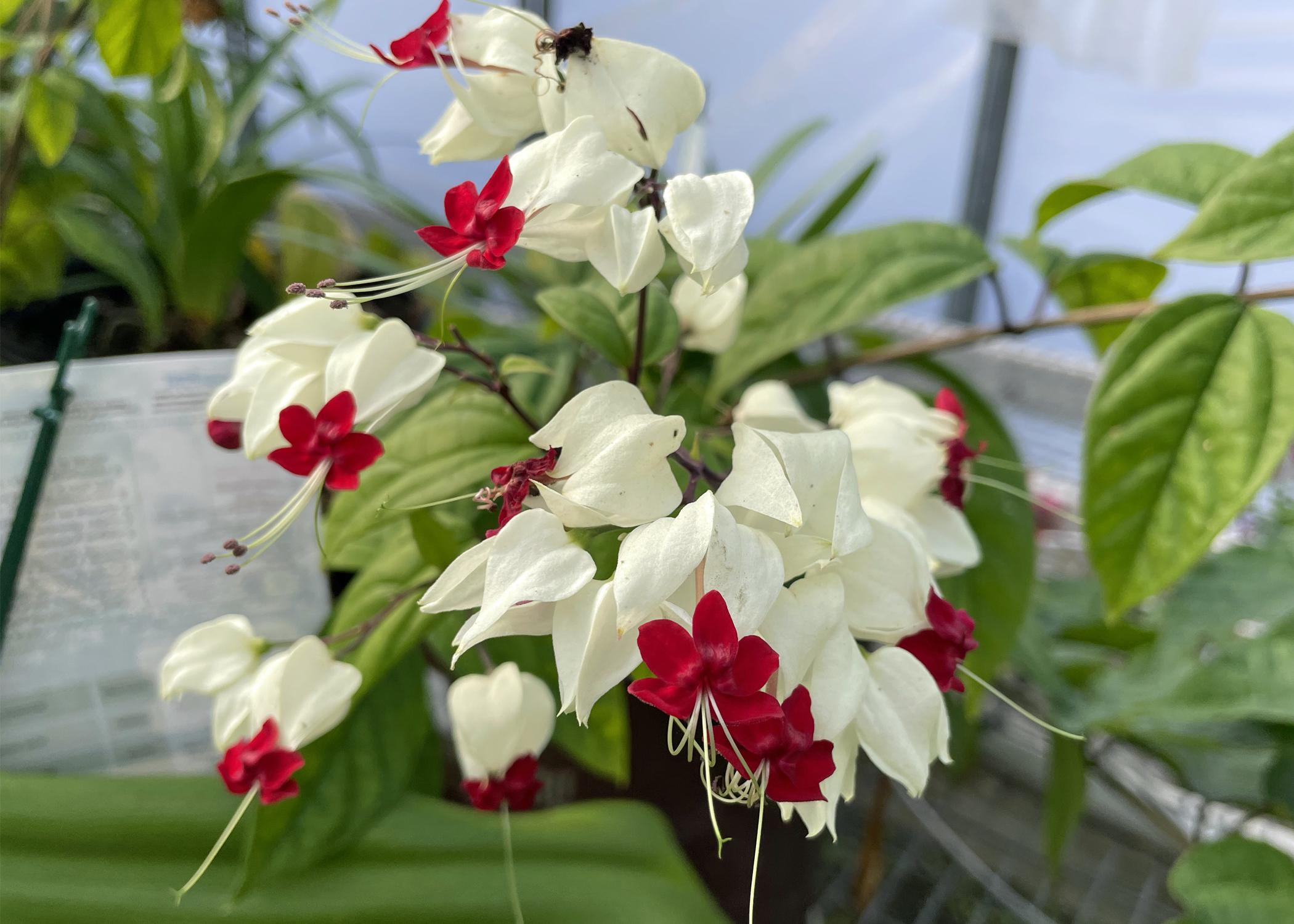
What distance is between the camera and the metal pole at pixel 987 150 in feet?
5.74

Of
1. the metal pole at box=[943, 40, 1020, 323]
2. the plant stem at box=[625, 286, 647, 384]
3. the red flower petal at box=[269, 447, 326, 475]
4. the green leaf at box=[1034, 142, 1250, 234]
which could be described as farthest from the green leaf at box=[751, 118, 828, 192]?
the metal pole at box=[943, 40, 1020, 323]

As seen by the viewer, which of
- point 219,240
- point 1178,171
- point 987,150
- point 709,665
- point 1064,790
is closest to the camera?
point 709,665

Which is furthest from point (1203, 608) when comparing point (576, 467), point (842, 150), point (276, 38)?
point (842, 150)

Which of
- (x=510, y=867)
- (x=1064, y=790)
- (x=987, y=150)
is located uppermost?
(x=987, y=150)

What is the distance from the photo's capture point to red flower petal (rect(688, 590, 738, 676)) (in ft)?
0.69

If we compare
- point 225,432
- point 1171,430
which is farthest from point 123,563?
point 1171,430

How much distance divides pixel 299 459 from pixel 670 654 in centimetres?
14

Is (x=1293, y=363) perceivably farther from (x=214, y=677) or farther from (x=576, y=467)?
(x=214, y=677)

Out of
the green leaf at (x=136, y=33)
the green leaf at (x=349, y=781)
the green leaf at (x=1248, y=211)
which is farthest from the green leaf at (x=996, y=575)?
the green leaf at (x=136, y=33)

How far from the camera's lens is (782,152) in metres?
0.73

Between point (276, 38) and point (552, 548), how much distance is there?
679mm

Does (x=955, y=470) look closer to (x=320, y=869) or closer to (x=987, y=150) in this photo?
(x=320, y=869)

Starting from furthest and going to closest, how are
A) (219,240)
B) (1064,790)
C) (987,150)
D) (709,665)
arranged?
(987,150), (219,240), (1064,790), (709,665)

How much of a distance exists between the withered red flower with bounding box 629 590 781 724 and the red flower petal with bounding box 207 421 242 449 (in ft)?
0.65
